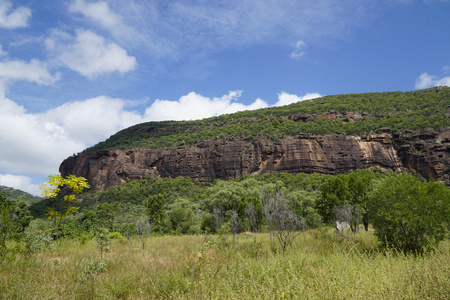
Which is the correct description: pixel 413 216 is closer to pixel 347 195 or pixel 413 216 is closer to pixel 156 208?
pixel 347 195

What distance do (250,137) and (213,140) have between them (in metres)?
16.9

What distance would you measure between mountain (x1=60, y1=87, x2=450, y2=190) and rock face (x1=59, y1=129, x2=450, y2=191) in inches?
9.2

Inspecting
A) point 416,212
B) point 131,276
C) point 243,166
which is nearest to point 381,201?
point 416,212

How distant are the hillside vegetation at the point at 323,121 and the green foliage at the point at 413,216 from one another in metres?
81.0

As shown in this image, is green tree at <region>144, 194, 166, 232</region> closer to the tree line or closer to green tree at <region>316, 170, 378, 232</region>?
the tree line

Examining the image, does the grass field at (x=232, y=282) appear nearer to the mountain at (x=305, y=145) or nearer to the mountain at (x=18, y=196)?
the mountain at (x=18, y=196)

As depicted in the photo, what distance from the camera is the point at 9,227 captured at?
20.2 ft

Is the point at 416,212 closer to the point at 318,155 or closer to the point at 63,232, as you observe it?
the point at 63,232

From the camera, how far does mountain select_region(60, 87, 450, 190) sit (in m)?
73.9

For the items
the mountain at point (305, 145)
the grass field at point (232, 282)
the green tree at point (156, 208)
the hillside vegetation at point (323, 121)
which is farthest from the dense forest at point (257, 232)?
the mountain at point (305, 145)

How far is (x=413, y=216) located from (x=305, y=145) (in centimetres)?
7655

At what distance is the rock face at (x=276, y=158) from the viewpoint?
70438 millimetres

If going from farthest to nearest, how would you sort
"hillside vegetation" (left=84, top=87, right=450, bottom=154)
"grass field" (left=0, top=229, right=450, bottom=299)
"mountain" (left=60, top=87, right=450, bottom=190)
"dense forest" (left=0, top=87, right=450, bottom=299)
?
"hillside vegetation" (left=84, top=87, right=450, bottom=154) → "mountain" (left=60, top=87, right=450, bottom=190) → "dense forest" (left=0, top=87, right=450, bottom=299) → "grass field" (left=0, top=229, right=450, bottom=299)

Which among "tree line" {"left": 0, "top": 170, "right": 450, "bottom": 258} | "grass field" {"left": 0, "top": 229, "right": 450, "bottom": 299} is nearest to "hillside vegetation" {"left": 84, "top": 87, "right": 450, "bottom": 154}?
"tree line" {"left": 0, "top": 170, "right": 450, "bottom": 258}
